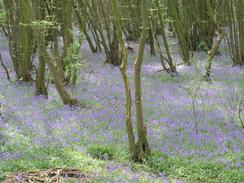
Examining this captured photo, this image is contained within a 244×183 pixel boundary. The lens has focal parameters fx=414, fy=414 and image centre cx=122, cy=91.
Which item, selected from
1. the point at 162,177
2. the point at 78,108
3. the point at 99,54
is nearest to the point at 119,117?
the point at 78,108

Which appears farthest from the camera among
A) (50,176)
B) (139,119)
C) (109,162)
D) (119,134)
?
(119,134)

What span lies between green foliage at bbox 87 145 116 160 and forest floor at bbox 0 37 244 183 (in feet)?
0.07

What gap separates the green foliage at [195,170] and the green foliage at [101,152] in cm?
Answer: 81

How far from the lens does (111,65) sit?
62.7ft

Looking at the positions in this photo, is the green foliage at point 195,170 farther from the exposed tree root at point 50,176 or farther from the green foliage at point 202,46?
the green foliage at point 202,46

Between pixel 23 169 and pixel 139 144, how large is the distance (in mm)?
2240

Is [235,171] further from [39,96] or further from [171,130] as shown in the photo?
[39,96]

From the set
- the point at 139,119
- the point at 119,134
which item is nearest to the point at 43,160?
the point at 139,119

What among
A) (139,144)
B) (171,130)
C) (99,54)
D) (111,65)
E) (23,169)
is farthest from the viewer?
(99,54)

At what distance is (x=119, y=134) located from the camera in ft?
30.8

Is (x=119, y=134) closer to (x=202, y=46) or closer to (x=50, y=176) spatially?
(x=50, y=176)

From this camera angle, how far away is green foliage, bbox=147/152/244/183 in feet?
24.6

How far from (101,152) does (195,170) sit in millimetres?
1891

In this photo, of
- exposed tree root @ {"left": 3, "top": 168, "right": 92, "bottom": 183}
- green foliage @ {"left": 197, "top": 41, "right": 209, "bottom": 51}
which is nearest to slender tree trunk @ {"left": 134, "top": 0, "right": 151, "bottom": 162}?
exposed tree root @ {"left": 3, "top": 168, "right": 92, "bottom": 183}
